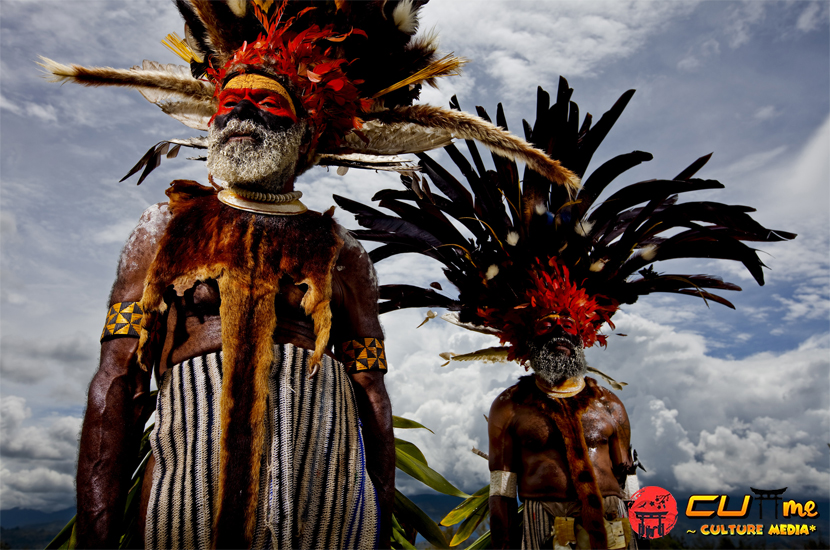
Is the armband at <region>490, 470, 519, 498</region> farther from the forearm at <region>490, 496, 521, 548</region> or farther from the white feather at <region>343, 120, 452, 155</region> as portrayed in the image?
the white feather at <region>343, 120, 452, 155</region>

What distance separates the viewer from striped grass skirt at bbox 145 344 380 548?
2.02m

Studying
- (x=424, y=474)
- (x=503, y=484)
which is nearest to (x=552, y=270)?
(x=503, y=484)

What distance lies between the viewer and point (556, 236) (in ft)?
16.2

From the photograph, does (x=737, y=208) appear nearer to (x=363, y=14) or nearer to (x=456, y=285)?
(x=456, y=285)

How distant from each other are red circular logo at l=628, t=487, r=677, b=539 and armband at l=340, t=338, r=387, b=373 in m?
2.88

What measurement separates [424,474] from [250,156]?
7.53 ft

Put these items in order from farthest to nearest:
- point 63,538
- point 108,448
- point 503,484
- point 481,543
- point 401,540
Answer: point 481,543 → point 503,484 → point 401,540 → point 63,538 → point 108,448

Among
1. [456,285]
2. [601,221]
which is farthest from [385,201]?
[601,221]

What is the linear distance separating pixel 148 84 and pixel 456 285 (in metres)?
3.01

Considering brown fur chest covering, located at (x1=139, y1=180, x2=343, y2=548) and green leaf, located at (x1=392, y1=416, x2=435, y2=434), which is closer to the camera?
brown fur chest covering, located at (x1=139, y1=180, x2=343, y2=548)

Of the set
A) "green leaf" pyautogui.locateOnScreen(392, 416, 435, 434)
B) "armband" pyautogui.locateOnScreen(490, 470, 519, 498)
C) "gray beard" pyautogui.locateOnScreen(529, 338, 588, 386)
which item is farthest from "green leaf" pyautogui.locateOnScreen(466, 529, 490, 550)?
"green leaf" pyautogui.locateOnScreen(392, 416, 435, 434)

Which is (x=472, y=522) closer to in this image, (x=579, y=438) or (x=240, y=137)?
(x=579, y=438)

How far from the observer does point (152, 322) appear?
224 cm

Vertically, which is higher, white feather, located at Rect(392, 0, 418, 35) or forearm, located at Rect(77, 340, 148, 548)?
white feather, located at Rect(392, 0, 418, 35)
